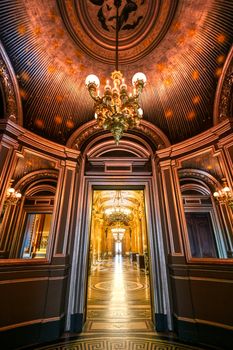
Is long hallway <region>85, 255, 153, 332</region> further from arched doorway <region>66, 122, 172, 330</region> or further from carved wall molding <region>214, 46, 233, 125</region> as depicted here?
carved wall molding <region>214, 46, 233, 125</region>

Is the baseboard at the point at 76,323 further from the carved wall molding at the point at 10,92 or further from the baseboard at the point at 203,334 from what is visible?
the carved wall molding at the point at 10,92

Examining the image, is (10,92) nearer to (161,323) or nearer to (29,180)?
(29,180)

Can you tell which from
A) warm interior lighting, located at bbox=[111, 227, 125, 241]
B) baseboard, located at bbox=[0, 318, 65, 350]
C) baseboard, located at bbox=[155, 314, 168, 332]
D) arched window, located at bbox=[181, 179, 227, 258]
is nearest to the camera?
baseboard, located at bbox=[0, 318, 65, 350]

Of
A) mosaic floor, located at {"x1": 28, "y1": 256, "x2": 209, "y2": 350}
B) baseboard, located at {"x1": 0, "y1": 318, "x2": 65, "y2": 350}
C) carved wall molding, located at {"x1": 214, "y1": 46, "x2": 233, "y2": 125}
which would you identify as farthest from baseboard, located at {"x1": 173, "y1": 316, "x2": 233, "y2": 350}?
carved wall molding, located at {"x1": 214, "y1": 46, "x2": 233, "y2": 125}

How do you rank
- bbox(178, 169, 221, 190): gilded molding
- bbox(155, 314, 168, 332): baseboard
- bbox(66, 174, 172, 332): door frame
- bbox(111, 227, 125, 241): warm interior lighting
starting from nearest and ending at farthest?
1. bbox(155, 314, 168, 332): baseboard
2. bbox(66, 174, 172, 332): door frame
3. bbox(178, 169, 221, 190): gilded molding
4. bbox(111, 227, 125, 241): warm interior lighting

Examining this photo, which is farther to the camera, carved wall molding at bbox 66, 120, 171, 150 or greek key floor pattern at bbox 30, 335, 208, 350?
carved wall molding at bbox 66, 120, 171, 150

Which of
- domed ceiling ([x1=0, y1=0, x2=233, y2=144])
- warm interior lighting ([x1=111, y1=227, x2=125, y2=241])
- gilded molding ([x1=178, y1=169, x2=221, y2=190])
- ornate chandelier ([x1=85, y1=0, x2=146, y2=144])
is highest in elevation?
domed ceiling ([x1=0, y1=0, x2=233, y2=144])

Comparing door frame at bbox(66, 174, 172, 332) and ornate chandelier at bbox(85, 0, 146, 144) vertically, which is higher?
ornate chandelier at bbox(85, 0, 146, 144)

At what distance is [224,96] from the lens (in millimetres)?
3914

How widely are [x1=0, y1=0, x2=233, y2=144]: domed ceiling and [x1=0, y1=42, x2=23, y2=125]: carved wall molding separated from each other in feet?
0.53

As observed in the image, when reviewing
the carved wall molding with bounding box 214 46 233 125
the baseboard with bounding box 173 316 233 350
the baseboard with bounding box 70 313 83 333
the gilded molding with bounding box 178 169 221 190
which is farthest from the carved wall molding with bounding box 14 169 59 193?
the baseboard with bounding box 173 316 233 350

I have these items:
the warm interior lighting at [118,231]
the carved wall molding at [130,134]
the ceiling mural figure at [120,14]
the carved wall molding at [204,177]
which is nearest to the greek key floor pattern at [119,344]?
the carved wall molding at [130,134]

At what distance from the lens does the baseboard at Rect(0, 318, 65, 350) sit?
9.80ft

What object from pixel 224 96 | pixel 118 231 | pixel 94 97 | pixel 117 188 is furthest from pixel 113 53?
pixel 118 231
